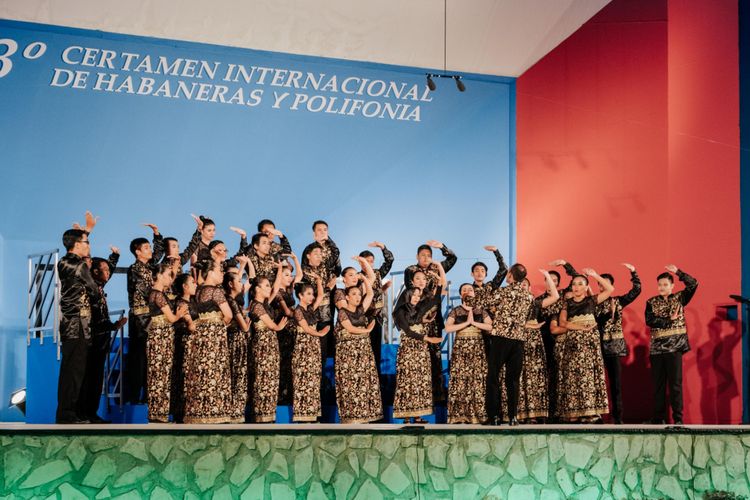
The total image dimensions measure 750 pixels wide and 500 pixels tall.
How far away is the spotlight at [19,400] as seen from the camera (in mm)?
8773

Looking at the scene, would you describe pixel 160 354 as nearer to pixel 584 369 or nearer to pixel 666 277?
pixel 584 369

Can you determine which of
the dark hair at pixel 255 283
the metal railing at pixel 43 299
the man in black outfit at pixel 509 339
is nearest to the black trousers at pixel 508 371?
the man in black outfit at pixel 509 339

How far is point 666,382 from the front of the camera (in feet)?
27.7

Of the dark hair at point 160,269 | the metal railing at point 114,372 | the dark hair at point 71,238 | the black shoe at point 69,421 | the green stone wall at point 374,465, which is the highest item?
the dark hair at point 71,238

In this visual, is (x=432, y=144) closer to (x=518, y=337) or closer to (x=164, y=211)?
(x=164, y=211)

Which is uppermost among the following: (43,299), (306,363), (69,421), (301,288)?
(301,288)

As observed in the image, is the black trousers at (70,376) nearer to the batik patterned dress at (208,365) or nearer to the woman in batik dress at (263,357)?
the batik patterned dress at (208,365)

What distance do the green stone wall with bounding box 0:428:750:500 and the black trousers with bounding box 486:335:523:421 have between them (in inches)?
43.6

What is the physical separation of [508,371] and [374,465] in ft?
6.05

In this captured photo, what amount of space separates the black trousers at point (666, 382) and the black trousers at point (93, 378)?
4.69 metres

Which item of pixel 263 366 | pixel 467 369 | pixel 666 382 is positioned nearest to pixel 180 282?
pixel 263 366

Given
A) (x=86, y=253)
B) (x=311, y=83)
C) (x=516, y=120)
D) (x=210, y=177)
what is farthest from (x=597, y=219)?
(x=86, y=253)

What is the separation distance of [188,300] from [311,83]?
3907mm

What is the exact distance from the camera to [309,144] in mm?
10281
